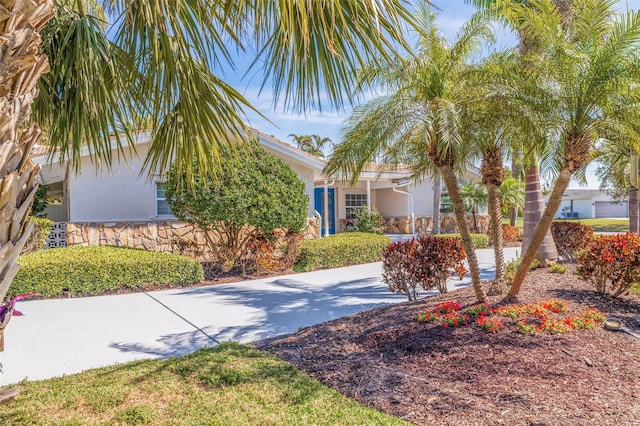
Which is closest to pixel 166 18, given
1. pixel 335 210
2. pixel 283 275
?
pixel 283 275

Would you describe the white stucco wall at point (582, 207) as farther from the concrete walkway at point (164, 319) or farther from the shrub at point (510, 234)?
the concrete walkway at point (164, 319)

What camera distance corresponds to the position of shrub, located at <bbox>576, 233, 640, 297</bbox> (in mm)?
6570

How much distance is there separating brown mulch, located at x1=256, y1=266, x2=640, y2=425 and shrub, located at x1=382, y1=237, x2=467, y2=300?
150cm

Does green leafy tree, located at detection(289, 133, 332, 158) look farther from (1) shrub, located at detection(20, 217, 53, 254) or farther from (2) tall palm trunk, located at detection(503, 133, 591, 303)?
(2) tall palm trunk, located at detection(503, 133, 591, 303)

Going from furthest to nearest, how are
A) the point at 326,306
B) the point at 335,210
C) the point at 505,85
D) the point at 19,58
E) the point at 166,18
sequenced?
1. the point at 335,210
2. the point at 326,306
3. the point at 505,85
4. the point at 166,18
5. the point at 19,58

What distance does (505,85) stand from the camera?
600 centimetres

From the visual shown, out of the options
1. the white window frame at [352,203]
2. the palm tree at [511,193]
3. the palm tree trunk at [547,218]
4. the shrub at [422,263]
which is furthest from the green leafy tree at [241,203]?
the palm tree at [511,193]

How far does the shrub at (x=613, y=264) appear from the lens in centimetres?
657

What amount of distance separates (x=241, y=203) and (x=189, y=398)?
7.07 m

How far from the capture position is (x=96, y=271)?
8.87 m

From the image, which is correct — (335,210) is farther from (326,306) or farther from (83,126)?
(83,126)

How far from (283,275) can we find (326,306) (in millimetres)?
3683

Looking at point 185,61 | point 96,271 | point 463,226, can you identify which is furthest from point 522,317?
point 96,271

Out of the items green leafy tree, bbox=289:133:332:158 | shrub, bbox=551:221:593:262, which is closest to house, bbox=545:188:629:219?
green leafy tree, bbox=289:133:332:158
